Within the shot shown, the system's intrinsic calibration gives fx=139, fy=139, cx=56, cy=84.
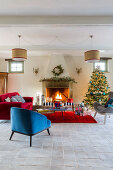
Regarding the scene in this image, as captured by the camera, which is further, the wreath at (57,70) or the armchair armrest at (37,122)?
the wreath at (57,70)

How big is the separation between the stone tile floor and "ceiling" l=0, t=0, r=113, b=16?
10.1 ft

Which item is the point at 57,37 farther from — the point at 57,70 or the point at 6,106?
the point at 6,106

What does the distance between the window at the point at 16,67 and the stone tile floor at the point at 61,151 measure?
484 cm

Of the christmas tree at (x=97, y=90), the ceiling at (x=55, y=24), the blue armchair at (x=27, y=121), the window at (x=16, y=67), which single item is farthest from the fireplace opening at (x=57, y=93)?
the blue armchair at (x=27, y=121)

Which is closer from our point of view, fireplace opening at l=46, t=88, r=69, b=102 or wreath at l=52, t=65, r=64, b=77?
wreath at l=52, t=65, r=64, b=77

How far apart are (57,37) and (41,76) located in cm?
303

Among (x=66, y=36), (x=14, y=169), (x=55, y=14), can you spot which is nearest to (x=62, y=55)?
(x=66, y=36)

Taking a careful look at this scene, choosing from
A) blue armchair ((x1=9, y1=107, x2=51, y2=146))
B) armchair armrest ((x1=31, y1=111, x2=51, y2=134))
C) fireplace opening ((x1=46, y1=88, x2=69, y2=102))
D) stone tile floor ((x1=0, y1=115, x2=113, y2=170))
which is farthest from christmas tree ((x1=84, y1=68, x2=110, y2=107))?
blue armchair ((x1=9, y1=107, x2=51, y2=146))

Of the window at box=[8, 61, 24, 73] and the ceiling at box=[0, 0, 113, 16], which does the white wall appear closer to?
the window at box=[8, 61, 24, 73]

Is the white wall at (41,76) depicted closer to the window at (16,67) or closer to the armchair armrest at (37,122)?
the window at (16,67)

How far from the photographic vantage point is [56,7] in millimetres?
3340

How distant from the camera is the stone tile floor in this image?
6.86ft

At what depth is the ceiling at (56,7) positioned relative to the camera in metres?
3.13

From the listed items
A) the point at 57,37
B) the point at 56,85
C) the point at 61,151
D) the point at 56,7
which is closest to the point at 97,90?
the point at 56,85
